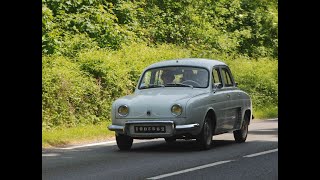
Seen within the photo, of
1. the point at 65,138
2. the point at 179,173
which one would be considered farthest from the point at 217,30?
the point at 179,173

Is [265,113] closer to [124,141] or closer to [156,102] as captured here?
[124,141]

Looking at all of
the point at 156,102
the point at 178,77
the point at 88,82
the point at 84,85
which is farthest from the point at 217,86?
the point at 88,82

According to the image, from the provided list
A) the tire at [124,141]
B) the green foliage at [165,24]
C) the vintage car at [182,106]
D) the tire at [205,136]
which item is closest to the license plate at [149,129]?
the vintage car at [182,106]

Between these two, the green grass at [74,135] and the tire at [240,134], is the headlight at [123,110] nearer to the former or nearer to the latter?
the green grass at [74,135]

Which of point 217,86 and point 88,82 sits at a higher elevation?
point 88,82

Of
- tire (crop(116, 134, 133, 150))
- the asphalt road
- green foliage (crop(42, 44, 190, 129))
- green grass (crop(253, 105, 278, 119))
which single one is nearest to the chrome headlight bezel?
tire (crop(116, 134, 133, 150))

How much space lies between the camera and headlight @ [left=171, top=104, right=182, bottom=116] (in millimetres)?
14648

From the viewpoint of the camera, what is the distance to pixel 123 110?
591 inches

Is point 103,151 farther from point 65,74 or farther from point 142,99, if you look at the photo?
point 65,74

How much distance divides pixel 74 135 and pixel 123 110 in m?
3.03
